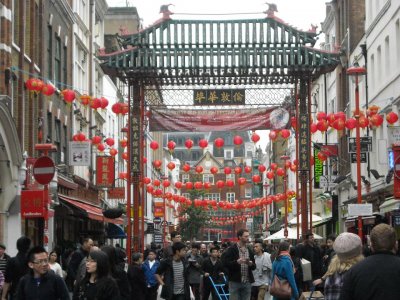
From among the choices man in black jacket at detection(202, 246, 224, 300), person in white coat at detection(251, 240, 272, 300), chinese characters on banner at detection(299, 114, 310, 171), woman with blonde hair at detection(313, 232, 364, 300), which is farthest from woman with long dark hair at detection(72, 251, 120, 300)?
Result: chinese characters on banner at detection(299, 114, 310, 171)

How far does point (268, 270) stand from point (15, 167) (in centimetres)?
1015

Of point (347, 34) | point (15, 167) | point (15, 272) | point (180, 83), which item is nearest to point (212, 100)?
point (180, 83)

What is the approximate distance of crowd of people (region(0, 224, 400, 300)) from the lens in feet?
27.2

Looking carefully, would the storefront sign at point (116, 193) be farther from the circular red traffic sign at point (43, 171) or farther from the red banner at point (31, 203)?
the circular red traffic sign at point (43, 171)

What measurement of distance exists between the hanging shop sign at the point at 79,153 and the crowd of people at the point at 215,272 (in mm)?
8930

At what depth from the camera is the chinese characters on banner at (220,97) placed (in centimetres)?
2950

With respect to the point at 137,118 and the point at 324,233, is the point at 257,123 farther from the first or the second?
the point at 324,233

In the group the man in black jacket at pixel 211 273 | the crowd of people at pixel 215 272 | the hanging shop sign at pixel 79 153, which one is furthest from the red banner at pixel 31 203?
the hanging shop sign at pixel 79 153

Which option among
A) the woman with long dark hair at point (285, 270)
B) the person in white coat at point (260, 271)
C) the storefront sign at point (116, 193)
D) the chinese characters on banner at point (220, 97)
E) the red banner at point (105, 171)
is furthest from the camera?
the storefront sign at point (116, 193)

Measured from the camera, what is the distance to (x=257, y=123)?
100ft

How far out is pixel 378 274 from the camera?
322 inches

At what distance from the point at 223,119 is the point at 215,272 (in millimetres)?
8093

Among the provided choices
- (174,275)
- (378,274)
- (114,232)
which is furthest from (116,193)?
(378,274)

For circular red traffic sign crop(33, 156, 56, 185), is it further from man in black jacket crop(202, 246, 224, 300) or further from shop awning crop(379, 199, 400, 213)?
shop awning crop(379, 199, 400, 213)
